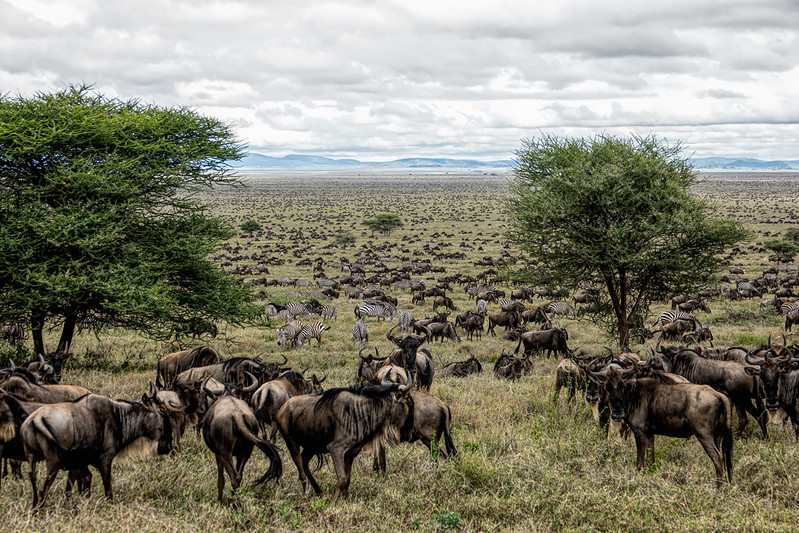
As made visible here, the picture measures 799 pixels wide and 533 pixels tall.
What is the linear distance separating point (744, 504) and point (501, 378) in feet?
22.8

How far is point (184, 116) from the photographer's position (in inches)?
581

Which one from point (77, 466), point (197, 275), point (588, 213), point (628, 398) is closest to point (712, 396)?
point (628, 398)

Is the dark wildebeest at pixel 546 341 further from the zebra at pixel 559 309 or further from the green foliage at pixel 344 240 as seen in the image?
the green foliage at pixel 344 240

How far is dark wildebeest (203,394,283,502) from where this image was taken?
626 cm

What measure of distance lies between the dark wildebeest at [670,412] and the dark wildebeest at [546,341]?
26.2 feet

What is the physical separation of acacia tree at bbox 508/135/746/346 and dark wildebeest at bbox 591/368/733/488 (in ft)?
24.7

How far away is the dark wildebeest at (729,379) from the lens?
8.99 m

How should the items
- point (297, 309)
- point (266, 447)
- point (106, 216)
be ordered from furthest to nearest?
point (297, 309)
point (106, 216)
point (266, 447)

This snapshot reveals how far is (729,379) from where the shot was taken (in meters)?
9.23

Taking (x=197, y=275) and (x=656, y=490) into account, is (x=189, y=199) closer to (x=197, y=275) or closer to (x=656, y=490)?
(x=197, y=275)

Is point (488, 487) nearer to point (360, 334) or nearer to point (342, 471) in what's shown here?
point (342, 471)

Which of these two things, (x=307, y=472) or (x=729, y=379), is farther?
(x=729, y=379)

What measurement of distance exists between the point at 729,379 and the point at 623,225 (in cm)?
695

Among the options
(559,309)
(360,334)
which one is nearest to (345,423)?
(360,334)
